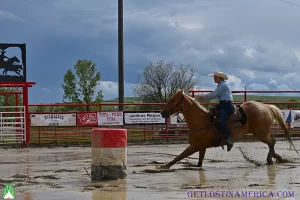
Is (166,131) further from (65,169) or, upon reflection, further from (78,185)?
(78,185)

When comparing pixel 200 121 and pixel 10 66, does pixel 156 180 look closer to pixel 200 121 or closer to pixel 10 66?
pixel 200 121

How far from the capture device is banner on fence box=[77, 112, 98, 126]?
22375 mm

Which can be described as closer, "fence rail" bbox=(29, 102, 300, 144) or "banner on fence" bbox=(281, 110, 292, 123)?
"fence rail" bbox=(29, 102, 300, 144)

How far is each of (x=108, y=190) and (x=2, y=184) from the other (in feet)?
6.79

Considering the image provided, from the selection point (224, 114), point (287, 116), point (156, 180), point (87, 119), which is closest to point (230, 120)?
point (224, 114)

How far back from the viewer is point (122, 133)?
9781 millimetres

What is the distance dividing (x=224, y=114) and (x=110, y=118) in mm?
11607

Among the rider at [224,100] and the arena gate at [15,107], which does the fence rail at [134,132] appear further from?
the rider at [224,100]

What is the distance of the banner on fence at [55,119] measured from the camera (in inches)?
880

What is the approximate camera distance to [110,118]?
22.6 metres

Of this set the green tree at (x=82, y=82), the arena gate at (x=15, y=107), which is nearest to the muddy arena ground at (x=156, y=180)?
the arena gate at (x=15, y=107)

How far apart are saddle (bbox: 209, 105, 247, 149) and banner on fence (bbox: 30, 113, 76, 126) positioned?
38.2ft

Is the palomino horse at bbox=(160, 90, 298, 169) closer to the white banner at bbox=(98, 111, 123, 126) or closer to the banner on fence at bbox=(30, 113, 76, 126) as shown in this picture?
the white banner at bbox=(98, 111, 123, 126)

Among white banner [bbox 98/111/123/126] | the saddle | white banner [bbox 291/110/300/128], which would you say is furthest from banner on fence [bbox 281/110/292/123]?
the saddle
